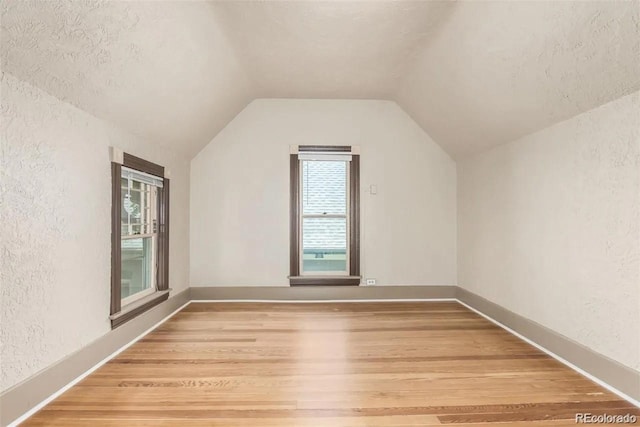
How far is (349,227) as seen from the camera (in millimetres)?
4559

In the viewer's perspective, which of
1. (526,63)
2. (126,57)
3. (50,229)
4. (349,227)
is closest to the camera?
(50,229)

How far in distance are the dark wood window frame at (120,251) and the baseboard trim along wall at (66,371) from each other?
11cm

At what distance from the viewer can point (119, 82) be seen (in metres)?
2.35

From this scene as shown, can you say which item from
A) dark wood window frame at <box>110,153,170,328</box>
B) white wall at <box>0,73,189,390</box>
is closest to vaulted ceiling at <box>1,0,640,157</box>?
white wall at <box>0,73,189,390</box>

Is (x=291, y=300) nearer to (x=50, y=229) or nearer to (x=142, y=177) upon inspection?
(x=142, y=177)

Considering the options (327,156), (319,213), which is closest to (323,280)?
(319,213)

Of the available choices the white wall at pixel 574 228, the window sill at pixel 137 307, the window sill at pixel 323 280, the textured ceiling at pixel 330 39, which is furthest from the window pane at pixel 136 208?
the white wall at pixel 574 228

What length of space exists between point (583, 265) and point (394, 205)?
7.72 ft

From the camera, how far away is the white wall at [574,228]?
7.01ft

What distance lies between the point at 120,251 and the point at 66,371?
0.95m

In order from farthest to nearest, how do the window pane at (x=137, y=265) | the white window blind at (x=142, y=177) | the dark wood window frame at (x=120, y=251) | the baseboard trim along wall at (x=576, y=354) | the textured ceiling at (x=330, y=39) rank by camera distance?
the window pane at (x=137, y=265) → the white window blind at (x=142, y=177) → the dark wood window frame at (x=120, y=251) → the textured ceiling at (x=330, y=39) → the baseboard trim along wall at (x=576, y=354)

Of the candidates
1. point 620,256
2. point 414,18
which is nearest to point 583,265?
point 620,256
